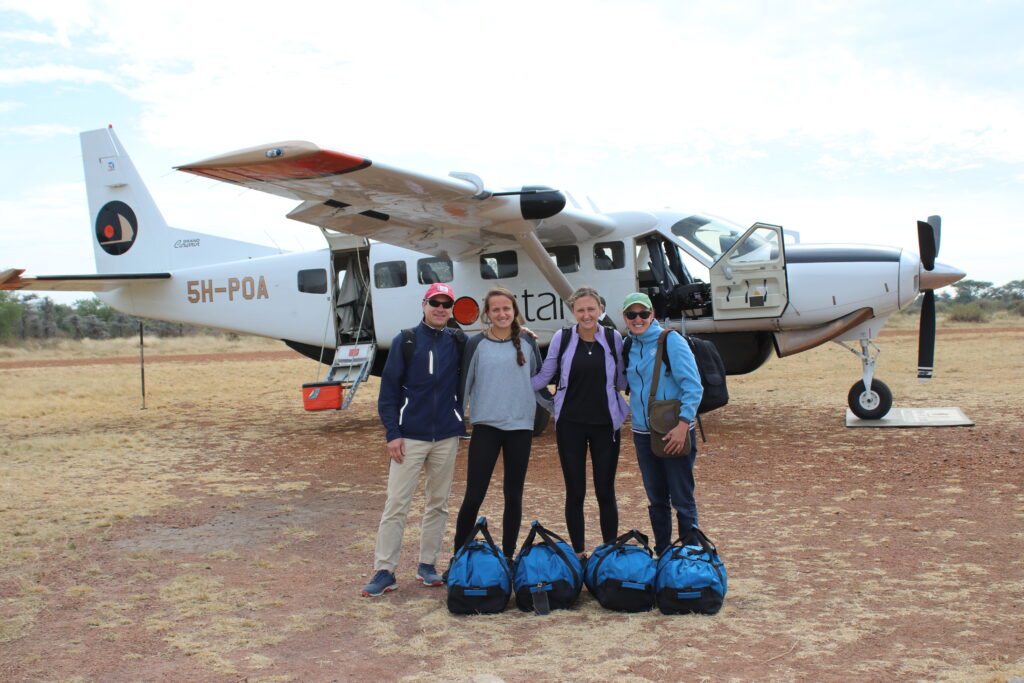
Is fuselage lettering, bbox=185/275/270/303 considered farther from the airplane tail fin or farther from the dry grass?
the dry grass

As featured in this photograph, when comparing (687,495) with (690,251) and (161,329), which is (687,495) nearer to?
(690,251)

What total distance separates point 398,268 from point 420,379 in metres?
7.43

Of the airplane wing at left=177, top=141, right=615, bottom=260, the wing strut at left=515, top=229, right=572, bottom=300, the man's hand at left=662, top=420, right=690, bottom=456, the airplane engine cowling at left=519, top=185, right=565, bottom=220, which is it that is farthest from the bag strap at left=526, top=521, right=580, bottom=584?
the wing strut at left=515, top=229, right=572, bottom=300

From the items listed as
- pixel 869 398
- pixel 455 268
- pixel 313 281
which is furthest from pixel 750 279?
pixel 313 281

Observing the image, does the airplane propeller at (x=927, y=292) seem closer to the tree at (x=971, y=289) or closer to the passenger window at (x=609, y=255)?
the passenger window at (x=609, y=255)

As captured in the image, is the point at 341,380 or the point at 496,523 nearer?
the point at 496,523

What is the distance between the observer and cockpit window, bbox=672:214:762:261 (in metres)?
10.4

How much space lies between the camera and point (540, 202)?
8742 mm

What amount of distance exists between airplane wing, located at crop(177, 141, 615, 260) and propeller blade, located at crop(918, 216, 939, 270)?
3.67 meters

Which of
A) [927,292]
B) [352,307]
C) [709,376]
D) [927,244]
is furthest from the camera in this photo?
[352,307]

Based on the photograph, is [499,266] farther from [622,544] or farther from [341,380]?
[622,544]

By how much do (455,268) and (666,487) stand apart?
728 cm

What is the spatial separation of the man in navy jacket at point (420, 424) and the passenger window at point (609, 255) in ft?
20.0

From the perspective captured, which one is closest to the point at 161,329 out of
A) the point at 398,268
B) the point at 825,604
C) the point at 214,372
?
→ the point at 214,372
